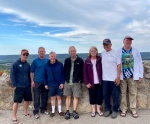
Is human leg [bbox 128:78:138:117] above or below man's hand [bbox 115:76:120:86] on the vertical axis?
below

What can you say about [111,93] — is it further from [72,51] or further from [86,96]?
[72,51]

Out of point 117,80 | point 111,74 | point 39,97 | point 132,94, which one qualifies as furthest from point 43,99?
point 132,94

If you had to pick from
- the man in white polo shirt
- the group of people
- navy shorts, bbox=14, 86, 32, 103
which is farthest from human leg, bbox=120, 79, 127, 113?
navy shorts, bbox=14, 86, 32, 103

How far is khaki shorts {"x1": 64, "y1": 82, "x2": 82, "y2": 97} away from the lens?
732 cm

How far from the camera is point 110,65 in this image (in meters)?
7.00

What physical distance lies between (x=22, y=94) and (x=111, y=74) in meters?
2.63

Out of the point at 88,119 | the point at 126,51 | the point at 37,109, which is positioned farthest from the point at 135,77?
the point at 37,109

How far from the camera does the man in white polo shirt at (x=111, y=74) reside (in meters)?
6.94

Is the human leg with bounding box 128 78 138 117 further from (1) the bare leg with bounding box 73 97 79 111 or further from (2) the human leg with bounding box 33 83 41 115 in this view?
(2) the human leg with bounding box 33 83 41 115

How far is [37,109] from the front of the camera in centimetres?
758

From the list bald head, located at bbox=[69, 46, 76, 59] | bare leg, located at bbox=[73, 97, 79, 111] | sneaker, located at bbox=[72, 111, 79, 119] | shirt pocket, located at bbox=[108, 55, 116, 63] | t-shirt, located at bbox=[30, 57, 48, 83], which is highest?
bald head, located at bbox=[69, 46, 76, 59]

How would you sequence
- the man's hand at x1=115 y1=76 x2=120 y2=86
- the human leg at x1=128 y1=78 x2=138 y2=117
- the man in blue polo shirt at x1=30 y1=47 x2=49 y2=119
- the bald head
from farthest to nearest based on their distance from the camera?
the man in blue polo shirt at x1=30 y1=47 x2=49 y2=119
the bald head
the human leg at x1=128 y1=78 x2=138 y2=117
the man's hand at x1=115 y1=76 x2=120 y2=86

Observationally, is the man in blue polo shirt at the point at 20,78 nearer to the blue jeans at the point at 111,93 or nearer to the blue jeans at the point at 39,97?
the blue jeans at the point at 39,97

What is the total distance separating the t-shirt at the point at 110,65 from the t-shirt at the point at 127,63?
23cm
